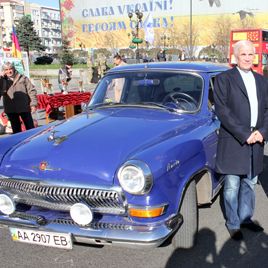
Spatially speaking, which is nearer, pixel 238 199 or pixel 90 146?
pixel 90 146

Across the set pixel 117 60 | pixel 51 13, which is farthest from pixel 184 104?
pixel 51 13

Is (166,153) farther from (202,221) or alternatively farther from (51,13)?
(51,13)

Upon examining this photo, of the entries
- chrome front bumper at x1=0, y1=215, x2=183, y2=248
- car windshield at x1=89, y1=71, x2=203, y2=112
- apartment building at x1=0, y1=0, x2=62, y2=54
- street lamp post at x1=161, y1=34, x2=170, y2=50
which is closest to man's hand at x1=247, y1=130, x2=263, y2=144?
car windshield at x1=89, y1=71, x2=203, y2=112

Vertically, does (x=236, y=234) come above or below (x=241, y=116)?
below

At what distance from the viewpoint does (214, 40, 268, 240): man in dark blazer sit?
3730mm

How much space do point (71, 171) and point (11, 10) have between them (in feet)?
449

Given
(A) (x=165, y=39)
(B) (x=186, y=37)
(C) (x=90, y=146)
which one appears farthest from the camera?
(A) (x=165, y=39)

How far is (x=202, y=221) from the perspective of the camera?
4.47m

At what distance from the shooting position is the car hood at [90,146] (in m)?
3.32

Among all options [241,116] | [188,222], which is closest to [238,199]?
[188,222]

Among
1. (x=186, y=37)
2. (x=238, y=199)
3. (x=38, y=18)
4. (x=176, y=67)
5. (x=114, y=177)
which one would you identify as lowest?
(x=238, y=199)

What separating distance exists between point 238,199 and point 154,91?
60.0 inches

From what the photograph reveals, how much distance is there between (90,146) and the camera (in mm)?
3578

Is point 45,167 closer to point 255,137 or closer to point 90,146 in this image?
point 90,146
